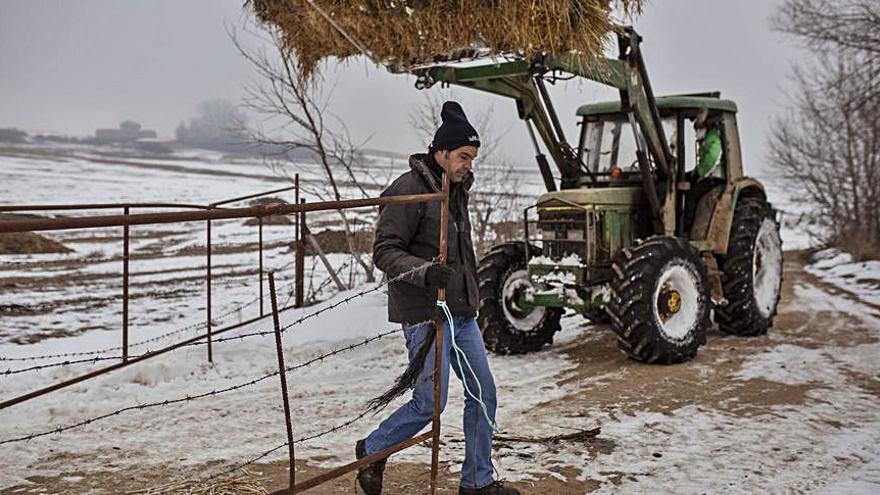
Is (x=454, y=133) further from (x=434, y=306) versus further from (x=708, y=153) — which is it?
(x=708, y=153)

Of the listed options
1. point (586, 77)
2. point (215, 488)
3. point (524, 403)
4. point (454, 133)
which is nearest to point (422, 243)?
point (454, 133)

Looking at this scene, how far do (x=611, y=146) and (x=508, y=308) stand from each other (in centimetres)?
196

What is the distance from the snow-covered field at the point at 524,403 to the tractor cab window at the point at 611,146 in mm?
1732

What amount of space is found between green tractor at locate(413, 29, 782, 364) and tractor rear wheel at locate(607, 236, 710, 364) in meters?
0.01

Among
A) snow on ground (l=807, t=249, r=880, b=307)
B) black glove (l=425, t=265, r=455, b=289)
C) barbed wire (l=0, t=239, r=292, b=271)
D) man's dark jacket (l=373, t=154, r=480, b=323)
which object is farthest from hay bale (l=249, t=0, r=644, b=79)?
snow on ground (l=807, t=249, r=880, b=307)

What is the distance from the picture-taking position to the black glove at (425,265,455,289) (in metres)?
3.61

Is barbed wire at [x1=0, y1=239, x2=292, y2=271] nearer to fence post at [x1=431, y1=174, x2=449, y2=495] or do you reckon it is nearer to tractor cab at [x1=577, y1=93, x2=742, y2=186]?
tractor cab at [x1=577, y1=93, x2=742, y2=186]

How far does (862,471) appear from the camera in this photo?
179 inches

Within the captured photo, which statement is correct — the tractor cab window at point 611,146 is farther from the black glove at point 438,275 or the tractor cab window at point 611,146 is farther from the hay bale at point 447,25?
the black glove at point 438,275

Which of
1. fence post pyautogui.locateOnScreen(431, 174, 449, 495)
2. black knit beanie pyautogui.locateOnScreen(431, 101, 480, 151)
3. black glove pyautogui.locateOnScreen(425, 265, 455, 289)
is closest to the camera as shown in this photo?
black glove pyautogui.locateOnScreen(425, 265, 455, 289)

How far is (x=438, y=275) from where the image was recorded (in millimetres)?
3605

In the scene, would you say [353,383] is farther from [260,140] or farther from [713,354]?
[260,140]

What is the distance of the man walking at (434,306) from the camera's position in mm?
3842

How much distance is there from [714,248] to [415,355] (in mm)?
5078
